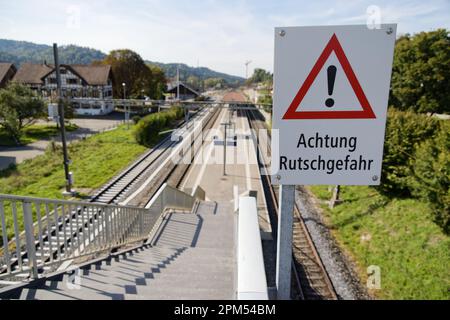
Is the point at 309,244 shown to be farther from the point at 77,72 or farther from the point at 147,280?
→ the point at 77,72

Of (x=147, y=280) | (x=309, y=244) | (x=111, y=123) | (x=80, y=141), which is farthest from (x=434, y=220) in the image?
(x=111, y=123)

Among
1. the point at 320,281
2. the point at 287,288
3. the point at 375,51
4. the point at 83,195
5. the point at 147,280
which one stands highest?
the point at 375,51

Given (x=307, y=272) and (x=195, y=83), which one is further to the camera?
(x=195, y=83)

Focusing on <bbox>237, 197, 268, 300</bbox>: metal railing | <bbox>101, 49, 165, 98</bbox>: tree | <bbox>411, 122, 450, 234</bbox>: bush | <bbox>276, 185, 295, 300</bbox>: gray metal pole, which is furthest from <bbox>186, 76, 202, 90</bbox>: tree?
<bbox>276, 185, 295, 300</bbox>: gray metal pole

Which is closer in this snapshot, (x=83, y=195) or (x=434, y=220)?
(x=434, y=220)

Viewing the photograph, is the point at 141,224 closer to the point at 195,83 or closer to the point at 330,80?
the point at 330,80

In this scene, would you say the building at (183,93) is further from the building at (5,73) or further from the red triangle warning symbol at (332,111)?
the red triangle warning symbol at (332,111)

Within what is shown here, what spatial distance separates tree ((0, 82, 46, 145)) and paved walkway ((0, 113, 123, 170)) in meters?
2.01

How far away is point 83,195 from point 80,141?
13.6m

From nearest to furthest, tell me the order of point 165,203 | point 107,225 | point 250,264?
point 250,264 < point 107,225 < point 165,203

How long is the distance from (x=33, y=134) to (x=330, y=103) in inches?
1377

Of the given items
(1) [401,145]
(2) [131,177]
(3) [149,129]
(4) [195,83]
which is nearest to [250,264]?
(1) [401,145]

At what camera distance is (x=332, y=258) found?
412 inches
